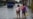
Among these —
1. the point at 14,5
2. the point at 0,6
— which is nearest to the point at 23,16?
the point at 14,5

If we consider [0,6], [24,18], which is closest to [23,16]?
[24,18]

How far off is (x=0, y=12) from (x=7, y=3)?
112 mm

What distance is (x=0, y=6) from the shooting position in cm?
53

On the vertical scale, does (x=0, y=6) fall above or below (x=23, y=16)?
above

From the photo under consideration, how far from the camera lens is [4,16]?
1.73ft

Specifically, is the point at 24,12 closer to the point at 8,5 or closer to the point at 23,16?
the point at 23,16

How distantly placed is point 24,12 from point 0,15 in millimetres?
237

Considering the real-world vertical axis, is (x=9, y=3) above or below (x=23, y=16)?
above

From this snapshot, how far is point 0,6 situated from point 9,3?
95 mm

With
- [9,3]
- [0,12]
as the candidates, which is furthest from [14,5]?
[0,12]

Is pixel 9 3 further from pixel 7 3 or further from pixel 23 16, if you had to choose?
pixel 23 16

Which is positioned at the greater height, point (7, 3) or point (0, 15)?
point (7, 3)

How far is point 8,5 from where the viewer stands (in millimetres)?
528

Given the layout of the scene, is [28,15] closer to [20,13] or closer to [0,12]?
[20,13]
